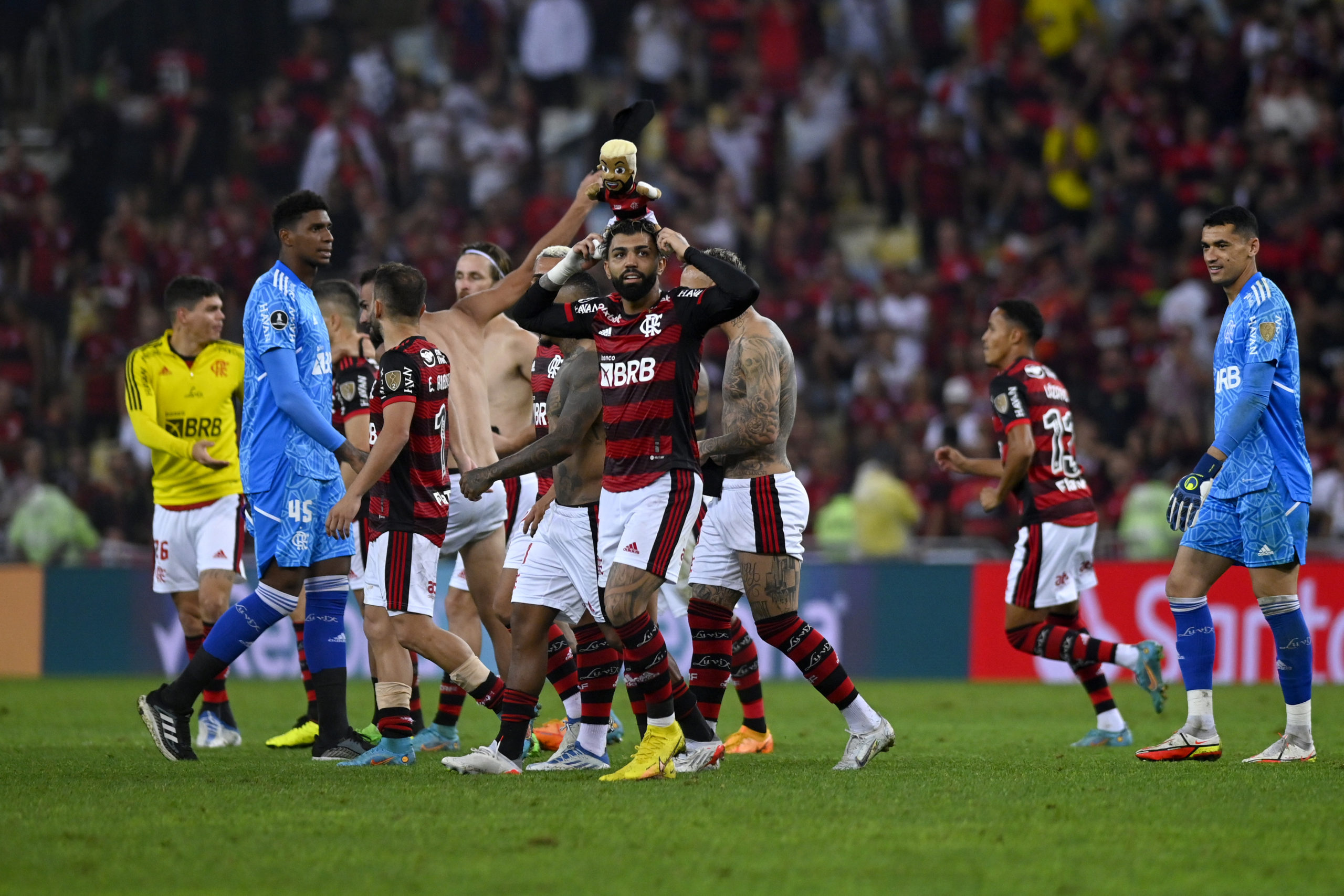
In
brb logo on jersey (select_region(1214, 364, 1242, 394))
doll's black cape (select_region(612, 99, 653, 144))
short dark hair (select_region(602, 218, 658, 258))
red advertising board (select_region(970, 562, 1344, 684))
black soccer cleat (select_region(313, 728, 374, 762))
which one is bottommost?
red advertising board (select_region(970, 562, 1344, 684))

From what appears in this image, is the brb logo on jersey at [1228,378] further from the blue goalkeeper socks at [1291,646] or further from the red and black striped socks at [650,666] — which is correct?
the red and black striped socks at [650,666]

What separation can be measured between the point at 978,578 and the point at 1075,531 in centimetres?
599

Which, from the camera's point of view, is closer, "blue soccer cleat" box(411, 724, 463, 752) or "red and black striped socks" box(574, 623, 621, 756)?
"red and black striped socks" box(574, 623, 621, 756)

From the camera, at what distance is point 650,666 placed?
7.19 m

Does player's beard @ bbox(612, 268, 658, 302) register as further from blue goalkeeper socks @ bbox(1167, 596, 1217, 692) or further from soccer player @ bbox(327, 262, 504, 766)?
blue goalkeeper socks @ bbox(1167, 596, 1217, 692)

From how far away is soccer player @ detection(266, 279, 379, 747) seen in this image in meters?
9.41

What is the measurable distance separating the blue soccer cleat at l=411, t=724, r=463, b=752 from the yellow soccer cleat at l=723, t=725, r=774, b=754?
5.08 ft

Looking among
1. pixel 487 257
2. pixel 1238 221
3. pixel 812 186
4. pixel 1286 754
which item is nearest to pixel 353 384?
pixel 487 257

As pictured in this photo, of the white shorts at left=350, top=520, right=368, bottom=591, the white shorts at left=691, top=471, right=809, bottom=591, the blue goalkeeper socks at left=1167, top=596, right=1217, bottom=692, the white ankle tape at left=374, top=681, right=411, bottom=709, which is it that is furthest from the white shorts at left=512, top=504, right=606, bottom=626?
the blue goalkeeper socks at left=1167, top=596, right=1217, bottom=692

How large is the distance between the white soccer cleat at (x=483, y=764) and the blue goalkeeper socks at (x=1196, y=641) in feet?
11.3

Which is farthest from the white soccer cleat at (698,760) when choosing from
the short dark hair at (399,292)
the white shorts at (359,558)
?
the short dark hair at (399,292)

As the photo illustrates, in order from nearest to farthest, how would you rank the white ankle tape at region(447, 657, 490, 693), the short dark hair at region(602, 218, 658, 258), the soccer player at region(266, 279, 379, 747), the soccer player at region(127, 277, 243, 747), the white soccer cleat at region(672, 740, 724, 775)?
the short dark hair at region(602, 218, 658, 258)
the white soccer cleat at region(672, 740, 724, 775)
the white ankle tape at region(447, 657, 490, 693)
the soccer player at region(266, 279, 379, 747)
the soccer player at region(127, 277, 243, 747)

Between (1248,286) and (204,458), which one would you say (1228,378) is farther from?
(204,458)

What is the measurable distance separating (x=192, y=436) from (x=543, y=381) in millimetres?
2524
